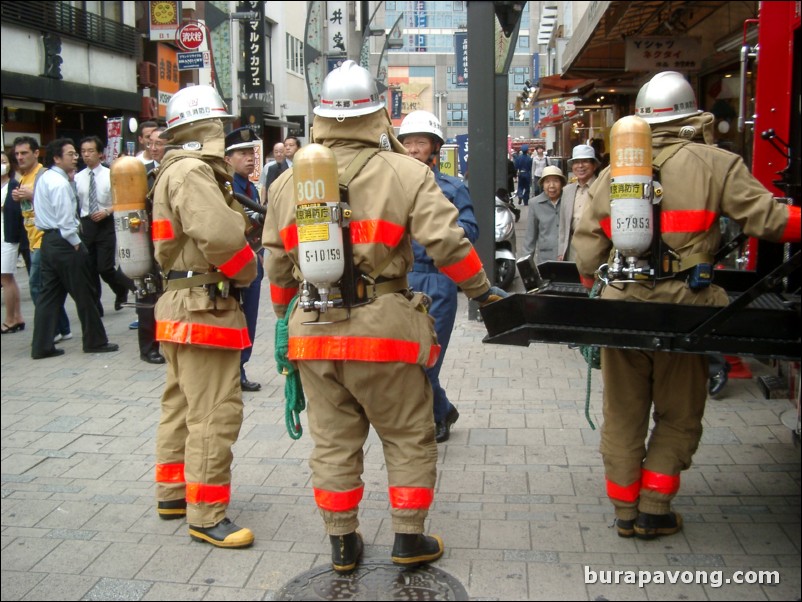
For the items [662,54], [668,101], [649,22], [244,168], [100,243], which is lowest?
[100,243]

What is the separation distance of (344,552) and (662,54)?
8.23 metres

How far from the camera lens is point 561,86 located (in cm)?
1574

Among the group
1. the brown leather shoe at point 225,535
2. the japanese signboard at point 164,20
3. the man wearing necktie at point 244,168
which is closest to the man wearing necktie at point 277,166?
the man wearing necktie at point 244,168

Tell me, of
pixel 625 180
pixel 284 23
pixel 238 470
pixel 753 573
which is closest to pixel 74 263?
pixel 238 470

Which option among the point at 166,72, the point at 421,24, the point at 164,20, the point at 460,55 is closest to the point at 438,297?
the point at 164,20

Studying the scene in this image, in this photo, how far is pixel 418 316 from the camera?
12.7 ft

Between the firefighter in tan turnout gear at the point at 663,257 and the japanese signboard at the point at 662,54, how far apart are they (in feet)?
21.4

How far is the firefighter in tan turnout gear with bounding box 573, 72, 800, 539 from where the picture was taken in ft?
12.3

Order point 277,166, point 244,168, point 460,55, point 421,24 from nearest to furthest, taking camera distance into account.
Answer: point 244,168 → point 277,166 → point 460,55 → point 421,24

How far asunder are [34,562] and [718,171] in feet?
11.6

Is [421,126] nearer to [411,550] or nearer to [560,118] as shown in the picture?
[411,550]

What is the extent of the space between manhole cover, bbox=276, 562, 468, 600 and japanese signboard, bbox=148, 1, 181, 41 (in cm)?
1648

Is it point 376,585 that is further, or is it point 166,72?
point 166,72
